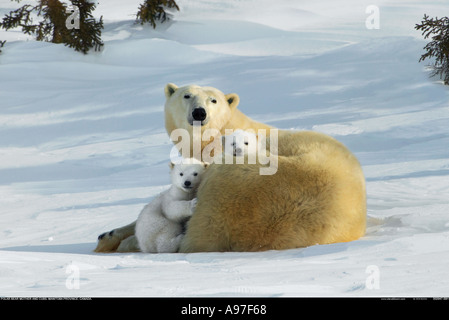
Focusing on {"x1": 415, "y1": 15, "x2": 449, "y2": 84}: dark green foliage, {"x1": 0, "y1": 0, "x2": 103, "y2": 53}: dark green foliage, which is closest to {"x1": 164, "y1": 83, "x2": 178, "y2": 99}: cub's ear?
{"x1": 415, "y1": 15, "x2": 449, "y2": 84}: dark green foliage

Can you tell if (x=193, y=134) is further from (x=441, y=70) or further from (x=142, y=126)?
(x=441, y=70)

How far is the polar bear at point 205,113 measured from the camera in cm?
499

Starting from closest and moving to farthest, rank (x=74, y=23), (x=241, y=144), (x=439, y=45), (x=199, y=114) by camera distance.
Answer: (x=241, y=144), (x=199, y=114), (x=439, y=45), (x=74, y=23)

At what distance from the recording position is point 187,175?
4316mm

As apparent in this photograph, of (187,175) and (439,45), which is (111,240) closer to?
(187,175)

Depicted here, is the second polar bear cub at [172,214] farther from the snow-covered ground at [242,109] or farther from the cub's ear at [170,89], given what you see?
the cub's ear at [170,89]

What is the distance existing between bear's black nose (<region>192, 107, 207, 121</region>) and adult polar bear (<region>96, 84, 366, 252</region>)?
790 mm

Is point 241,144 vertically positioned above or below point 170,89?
below

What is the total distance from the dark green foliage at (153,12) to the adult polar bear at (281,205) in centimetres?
1535

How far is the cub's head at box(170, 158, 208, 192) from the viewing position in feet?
14.1

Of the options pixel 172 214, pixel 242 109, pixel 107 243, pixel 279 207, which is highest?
pixel 279 207

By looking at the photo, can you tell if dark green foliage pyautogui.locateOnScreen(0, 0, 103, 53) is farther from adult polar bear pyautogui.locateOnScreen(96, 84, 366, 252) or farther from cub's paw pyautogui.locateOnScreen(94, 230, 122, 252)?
adult polar bear pyautogui.locateOnScreen(96, 84, 366, 252)

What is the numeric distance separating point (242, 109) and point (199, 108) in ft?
26.3

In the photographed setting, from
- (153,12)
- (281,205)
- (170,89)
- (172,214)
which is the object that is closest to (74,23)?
(153,12)
